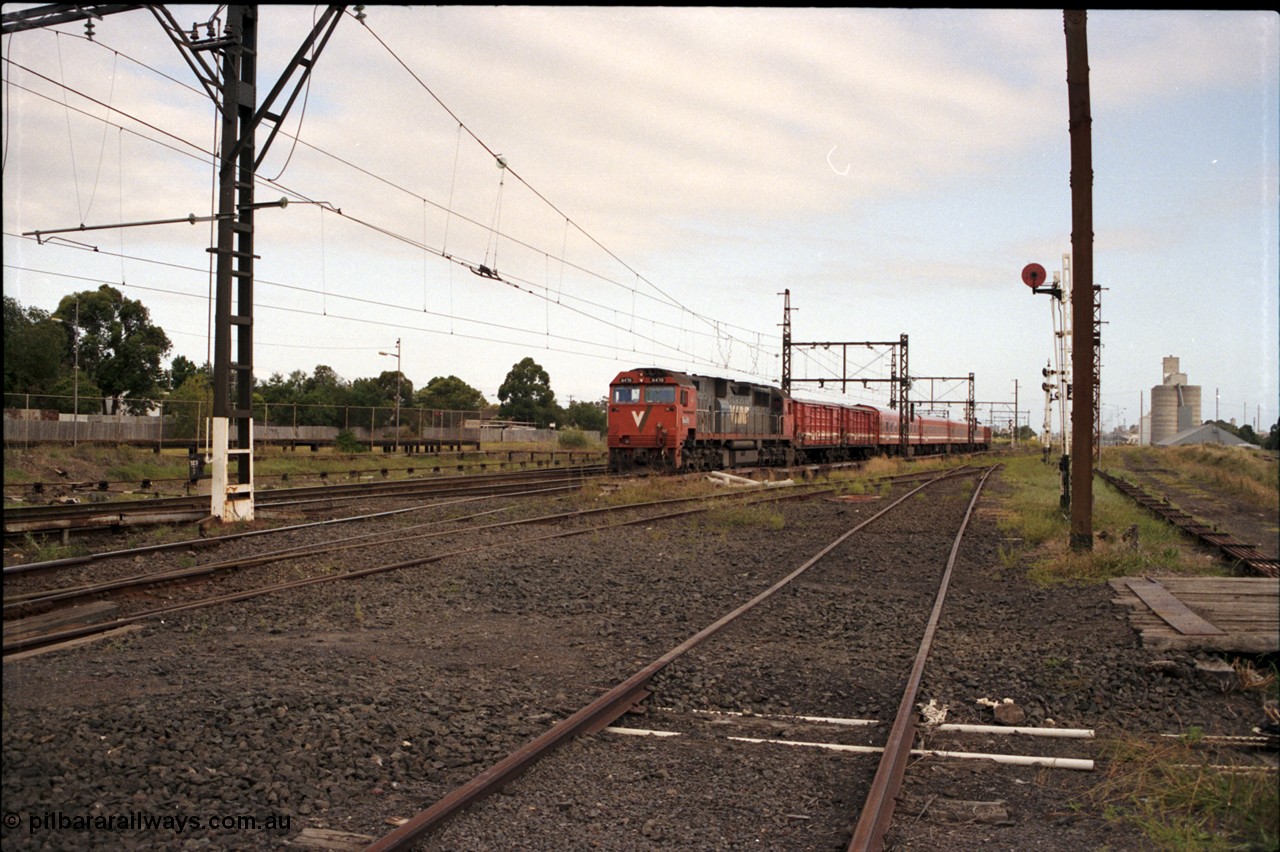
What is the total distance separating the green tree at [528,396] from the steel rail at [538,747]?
70.4 meters

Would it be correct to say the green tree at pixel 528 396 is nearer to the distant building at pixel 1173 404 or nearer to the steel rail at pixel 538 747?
the distant building at pixel 1173 404

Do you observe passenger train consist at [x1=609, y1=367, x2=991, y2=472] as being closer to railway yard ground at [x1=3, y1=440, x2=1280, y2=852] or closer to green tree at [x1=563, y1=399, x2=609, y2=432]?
railway yard ground at [x1=3, y1=440, x2=1280, y2=852]

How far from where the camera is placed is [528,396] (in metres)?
79.2

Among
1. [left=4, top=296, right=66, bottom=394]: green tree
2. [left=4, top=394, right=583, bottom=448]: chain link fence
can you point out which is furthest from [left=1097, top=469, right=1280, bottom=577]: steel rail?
[left=4, top=296, right=66, bottom=394]: green tree

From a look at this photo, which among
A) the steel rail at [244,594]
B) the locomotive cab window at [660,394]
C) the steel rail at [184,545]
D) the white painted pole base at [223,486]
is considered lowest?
the steel rail at [244,594]

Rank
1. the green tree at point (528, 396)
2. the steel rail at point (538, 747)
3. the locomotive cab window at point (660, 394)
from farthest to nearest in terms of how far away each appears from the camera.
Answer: the green tree at point (528, 396) < the locomotive cab window at point (660, 394) < the steel rail at point (538, 747)

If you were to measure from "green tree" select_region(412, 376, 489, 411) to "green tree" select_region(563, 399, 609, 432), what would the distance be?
28.2 ft

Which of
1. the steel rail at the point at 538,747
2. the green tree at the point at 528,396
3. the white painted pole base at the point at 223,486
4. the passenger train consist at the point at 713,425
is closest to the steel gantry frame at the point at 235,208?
the white painted pole base at the point at 223,486

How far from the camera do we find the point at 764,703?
19.7ft

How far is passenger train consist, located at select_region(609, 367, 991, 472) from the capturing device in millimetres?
26188

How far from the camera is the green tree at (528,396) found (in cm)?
7781

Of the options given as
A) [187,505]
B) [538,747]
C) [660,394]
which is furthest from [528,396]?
[538,747]

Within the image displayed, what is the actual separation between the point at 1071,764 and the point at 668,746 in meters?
2.14

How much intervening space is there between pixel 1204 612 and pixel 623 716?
5144 millimetres
